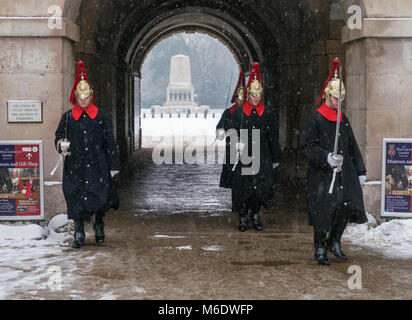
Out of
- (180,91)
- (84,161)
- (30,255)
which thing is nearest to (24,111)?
(84,161)

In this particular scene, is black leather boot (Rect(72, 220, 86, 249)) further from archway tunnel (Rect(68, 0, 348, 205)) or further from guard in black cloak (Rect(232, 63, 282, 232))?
archway tunnel (Rect(68, 0, 348, 205))

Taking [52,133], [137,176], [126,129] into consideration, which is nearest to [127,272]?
[52,133]

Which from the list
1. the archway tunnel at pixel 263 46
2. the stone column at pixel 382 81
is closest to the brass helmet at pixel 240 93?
the stone column at pixel 382 81

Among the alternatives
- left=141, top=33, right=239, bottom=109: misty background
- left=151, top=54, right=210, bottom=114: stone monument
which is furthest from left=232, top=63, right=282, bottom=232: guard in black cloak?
left=141, top=33, right=239, bottom=109: misty background

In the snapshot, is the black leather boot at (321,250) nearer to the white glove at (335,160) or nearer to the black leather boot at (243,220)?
the white glove at (335,160)

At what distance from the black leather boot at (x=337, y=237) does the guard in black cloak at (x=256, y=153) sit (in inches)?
58.9

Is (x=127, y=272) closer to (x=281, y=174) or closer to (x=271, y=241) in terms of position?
(x=271, y=241)

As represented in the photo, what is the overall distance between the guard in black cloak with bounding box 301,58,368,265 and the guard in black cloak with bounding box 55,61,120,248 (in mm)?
2168

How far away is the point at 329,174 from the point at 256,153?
1745 millimetres

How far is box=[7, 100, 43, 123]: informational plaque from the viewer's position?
8.05m

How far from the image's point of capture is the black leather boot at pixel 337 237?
6.47 meters

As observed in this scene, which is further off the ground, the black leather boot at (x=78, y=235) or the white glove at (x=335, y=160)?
the white glove at (x=335, y=160)

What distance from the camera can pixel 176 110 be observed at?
64.4 meters

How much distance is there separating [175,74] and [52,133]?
55661mm
